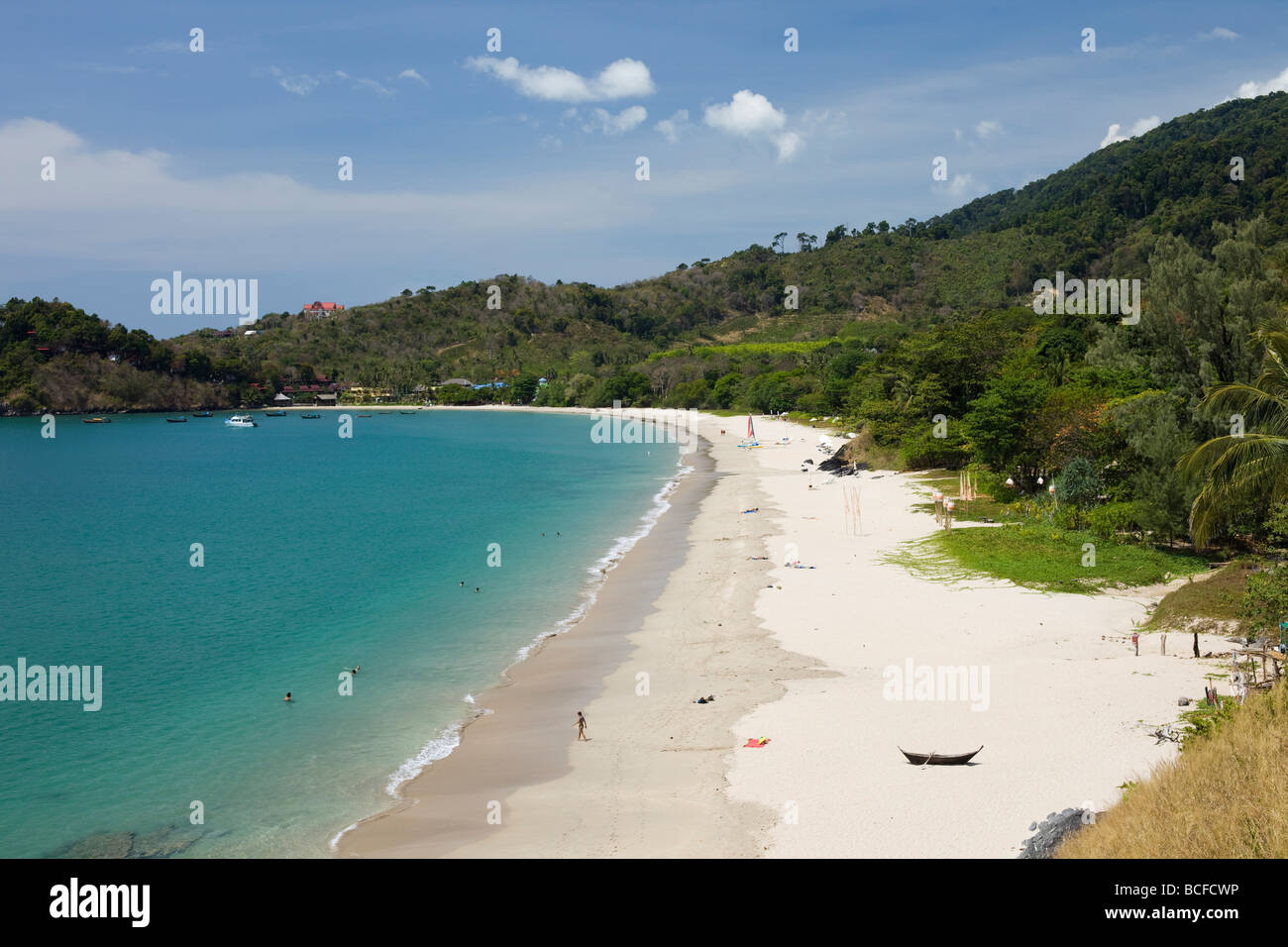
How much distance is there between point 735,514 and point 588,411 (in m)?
116

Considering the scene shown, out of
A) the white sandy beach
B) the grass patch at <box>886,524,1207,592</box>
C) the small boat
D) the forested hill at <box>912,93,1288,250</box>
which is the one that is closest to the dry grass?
the white sandy beach

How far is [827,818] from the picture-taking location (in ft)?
43.8

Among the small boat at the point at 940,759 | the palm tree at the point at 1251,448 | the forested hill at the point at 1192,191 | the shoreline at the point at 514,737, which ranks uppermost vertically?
the forested hill at the point at 1192,191

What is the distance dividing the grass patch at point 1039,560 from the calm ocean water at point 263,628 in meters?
12.8

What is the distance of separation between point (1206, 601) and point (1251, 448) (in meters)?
4.20

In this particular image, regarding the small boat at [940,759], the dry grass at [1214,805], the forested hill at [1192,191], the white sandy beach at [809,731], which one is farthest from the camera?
the forested hill at [1192,191]

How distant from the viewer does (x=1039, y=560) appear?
27828mm

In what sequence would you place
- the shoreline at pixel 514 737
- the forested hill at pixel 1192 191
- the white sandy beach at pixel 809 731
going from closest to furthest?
the white sandy beach at pixel 809 731, the shoreline at pixel 514 737, the forested hill at pixel 1192 191

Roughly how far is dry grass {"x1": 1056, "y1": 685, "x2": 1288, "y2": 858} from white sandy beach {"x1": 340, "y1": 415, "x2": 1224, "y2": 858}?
5.89 feet

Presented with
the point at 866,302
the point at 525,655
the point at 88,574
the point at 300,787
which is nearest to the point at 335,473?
the point at 88,574

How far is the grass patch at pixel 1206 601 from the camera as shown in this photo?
20031 mm

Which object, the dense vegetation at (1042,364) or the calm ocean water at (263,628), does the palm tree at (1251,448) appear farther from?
the calm ocean water at (263,628)

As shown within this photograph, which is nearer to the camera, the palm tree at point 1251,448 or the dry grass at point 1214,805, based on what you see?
the dry grass at point 1214,805

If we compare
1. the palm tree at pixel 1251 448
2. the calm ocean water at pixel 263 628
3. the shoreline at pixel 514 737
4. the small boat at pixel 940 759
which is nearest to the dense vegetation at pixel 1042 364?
the palm tree at pixel 1251 448
